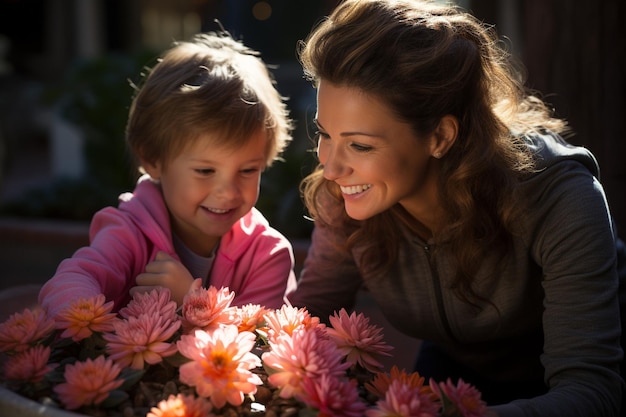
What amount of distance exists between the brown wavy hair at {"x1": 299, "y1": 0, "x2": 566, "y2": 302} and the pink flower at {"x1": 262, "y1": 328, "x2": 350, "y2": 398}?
622 mm

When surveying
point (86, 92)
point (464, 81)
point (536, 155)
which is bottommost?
point (86, 92)

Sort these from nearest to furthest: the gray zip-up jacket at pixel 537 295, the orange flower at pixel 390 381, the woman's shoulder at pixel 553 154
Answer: the orange flower at pixel 390 381
the gray zip-up jacket at pixel 537 295
the woman's shoulder at pixel 553 154

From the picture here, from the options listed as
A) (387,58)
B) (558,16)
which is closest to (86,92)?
(558,16)

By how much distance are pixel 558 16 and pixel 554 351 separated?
5.89 ft

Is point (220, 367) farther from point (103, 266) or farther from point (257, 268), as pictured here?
point (257, 268)

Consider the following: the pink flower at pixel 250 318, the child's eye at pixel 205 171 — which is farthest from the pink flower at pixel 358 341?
the child's eye at pixel 205 171

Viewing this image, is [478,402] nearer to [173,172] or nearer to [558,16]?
[173,172]

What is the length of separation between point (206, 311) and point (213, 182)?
649mm

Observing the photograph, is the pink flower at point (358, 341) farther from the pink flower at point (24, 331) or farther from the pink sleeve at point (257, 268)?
the pink sleeve at point (257, 268)

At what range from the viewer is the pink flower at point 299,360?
137cm

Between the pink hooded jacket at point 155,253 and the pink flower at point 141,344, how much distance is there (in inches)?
17.5

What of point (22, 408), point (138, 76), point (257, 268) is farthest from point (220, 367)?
point (138, 76)

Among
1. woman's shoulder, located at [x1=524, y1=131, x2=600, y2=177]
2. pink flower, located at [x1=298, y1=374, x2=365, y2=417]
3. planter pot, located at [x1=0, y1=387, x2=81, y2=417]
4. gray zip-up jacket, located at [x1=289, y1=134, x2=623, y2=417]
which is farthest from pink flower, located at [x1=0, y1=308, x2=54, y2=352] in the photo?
woman's shoulder, located at [x1=524, y1=131, x2=600, y2=177]

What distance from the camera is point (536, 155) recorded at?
1965 millimetres
